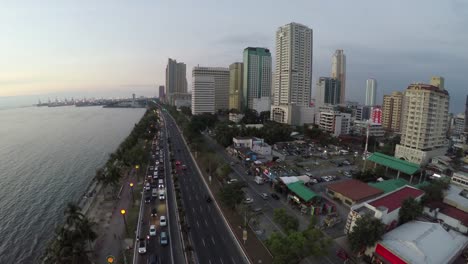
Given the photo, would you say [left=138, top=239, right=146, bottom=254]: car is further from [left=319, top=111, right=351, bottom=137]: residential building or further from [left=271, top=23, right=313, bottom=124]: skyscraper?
[left=271, top=23, right=313, bottom=124]: skyscraper

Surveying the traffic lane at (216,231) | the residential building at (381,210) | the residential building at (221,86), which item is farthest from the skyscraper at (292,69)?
the residential building at (381,210)

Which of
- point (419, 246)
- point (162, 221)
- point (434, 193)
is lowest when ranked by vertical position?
point (162, 221)

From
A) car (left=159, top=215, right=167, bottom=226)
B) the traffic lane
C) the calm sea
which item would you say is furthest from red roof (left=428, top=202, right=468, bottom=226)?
the calm sea

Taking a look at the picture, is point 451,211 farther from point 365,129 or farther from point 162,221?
point 365,129

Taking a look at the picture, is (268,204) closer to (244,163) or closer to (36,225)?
(244,163)

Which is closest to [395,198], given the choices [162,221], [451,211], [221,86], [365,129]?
[451,211]

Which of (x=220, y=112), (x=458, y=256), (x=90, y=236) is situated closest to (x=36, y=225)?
(x=90, y=236)

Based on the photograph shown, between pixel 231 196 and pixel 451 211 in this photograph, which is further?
pixel 451 211

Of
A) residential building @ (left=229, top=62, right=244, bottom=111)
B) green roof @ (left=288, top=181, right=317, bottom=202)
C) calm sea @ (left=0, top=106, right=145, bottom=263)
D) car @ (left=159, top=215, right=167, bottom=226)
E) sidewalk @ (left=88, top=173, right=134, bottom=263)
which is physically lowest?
calm sea @ (left=0, top=106, right=145, bottom=263)
